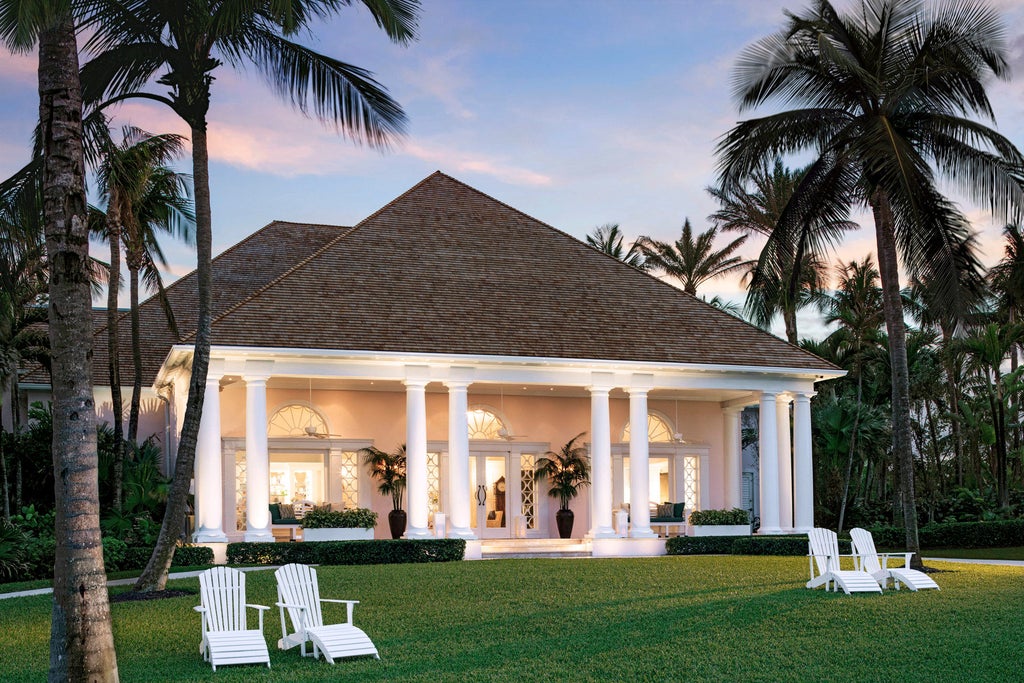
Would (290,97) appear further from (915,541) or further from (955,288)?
(915,541)

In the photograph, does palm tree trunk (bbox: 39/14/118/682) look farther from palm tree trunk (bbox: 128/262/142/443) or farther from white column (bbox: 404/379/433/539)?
palm tree trunk (bbox: 128/262/142/443)

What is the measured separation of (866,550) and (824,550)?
1.09 metres

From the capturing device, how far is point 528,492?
3023cm

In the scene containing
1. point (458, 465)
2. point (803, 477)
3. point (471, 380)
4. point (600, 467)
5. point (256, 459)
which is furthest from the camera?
point (803, 477)

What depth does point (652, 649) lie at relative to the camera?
41.1 ft

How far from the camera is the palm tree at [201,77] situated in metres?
15.9

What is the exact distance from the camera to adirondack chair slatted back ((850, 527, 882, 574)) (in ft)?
58.7

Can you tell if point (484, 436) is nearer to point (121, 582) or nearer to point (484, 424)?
point (484, 424)

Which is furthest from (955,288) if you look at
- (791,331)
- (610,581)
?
(791,331)

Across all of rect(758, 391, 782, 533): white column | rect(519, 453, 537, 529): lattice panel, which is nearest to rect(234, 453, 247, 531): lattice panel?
rect(519, 453, 537, 529): lattice panel

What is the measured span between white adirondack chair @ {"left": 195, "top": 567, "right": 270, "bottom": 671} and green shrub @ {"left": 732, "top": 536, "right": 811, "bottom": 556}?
15.4 metres

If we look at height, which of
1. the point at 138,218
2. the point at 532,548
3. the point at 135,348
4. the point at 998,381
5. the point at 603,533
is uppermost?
the point at 138,218

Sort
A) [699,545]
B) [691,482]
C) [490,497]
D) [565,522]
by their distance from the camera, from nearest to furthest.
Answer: [699,545]
[565,522]
[490,497]
[691,482]

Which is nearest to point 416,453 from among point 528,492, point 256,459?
point 256,459
